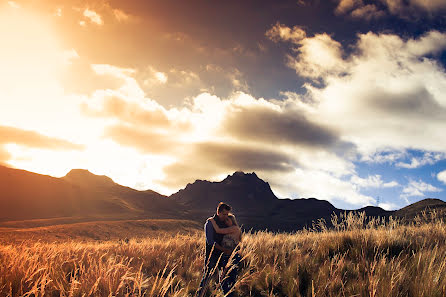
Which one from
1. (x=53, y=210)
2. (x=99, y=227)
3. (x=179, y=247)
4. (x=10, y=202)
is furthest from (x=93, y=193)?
(x=179, y=247)

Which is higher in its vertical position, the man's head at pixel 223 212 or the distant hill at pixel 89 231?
the man's head at pixel 223 212

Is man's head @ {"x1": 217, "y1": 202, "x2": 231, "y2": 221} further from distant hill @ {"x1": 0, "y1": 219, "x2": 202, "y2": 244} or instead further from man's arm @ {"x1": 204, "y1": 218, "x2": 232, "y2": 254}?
distant hill @ {"x1": 0, "y1": 219, "x2": 202, "y2": 244}

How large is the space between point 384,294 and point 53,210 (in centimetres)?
13563

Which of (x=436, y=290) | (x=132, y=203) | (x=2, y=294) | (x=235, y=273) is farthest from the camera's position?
(x=132, y=203)

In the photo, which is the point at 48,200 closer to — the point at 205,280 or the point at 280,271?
the point at 205,280

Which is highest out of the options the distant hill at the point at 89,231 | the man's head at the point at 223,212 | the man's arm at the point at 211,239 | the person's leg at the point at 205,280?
the man's head at the point at 223,212

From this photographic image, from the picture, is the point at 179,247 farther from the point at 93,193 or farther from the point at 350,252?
the point at 93,193

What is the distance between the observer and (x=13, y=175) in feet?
402

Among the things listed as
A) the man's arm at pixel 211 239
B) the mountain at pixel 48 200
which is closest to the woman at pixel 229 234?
the man's arm at pixel 211 239

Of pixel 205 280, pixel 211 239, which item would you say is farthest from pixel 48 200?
pixel 205 280

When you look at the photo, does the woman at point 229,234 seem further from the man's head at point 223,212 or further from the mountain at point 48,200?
the mountain at point 48,200

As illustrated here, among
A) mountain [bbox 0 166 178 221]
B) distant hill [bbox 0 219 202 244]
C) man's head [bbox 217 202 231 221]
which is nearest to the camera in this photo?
man's head [bbox 217 202 231 221]

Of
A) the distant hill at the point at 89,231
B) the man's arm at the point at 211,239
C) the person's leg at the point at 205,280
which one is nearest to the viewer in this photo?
the person's leg at the point at 205,280

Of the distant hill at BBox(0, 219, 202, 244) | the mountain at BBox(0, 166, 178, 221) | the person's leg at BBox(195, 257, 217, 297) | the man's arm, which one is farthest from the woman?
the mountain at BBox(0, 166, 178, 221)
